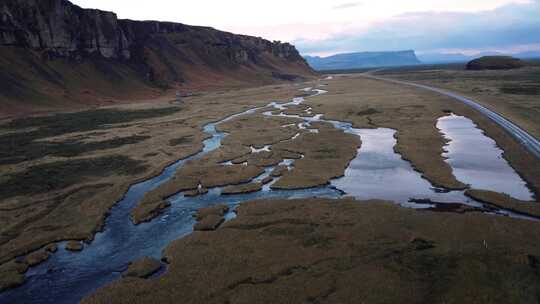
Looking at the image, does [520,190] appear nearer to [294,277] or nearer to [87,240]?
[294,277]

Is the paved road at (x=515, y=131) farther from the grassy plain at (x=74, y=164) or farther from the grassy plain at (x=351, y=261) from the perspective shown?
the grassy plain at (x=74, y=164)

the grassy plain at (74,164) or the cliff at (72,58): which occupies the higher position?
the cliff at (72,58)

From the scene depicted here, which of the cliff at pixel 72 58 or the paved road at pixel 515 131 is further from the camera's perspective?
the cliff at pixel 72 58

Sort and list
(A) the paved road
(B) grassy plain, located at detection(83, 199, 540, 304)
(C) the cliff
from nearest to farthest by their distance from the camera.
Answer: (B) grassy plain, located at detection(83, 199, 540, 304) → (A) the paved road → (C) the cliff

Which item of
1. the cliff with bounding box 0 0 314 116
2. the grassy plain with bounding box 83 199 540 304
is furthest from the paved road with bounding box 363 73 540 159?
the cliff with bounding box 0 0 314 116

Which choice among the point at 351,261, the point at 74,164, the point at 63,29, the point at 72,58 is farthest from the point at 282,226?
the point at 63,29

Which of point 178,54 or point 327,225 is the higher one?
point 178,54

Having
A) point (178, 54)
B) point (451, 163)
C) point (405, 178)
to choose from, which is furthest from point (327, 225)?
point (178, 54)

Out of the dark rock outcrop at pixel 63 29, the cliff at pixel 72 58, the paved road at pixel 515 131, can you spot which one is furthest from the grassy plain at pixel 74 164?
the dark rock outcrop at pixel 63 29

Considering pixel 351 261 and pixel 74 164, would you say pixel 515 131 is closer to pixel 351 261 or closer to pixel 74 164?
pixel 351 261

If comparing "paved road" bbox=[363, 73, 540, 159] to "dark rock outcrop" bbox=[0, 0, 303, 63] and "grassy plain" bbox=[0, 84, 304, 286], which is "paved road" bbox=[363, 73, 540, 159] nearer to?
"grassy plain" bbox=[0, 84, 304, 286]

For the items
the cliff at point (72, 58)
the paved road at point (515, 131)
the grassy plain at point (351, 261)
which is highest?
the cliff at point (72, 58)
